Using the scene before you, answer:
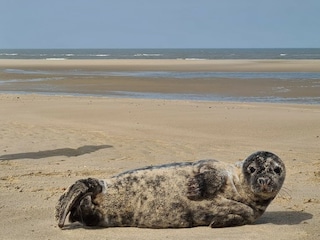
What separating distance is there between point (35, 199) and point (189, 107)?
1253 cm

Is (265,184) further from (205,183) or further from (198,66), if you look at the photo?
(198,66)

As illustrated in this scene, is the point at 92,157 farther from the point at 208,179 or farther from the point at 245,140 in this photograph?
the point at 208,179

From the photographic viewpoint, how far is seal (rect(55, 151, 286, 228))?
20.2 feet

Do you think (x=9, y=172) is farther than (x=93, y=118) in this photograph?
No

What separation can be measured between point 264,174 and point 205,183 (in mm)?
634

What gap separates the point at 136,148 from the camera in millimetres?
11945

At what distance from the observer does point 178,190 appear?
246 inches

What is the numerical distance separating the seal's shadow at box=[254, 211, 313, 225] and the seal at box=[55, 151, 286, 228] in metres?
0.29

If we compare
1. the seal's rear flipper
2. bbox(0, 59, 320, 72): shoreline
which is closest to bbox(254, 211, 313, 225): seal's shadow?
the seal's rear flipper

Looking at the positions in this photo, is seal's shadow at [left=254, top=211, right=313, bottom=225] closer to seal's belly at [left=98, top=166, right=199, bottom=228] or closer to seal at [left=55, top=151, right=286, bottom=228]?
seal at [left=55, top=151, right=286, bottom=228]

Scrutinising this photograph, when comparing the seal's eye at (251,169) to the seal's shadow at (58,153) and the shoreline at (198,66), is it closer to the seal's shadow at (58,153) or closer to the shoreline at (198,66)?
the seal's shadow at (58,153)

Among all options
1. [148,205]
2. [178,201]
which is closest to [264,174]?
[178,201]

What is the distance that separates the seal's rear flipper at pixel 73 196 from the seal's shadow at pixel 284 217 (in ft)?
6.03

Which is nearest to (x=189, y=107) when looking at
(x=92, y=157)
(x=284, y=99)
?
(x=284, y=99)
